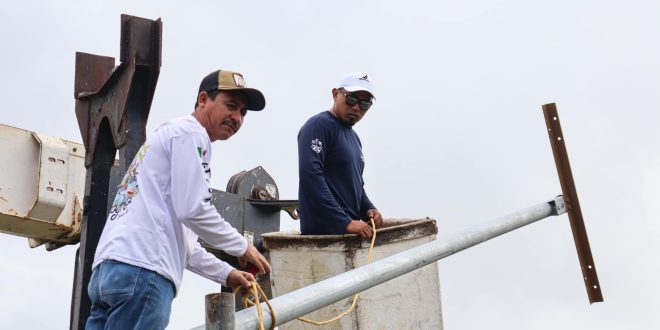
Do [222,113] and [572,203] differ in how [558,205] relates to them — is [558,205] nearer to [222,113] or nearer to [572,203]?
[572,203]

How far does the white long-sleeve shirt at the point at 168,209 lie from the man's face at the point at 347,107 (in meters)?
1.66

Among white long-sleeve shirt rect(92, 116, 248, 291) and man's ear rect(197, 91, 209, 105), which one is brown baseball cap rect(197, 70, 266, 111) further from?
white long-sleeve shirt rect(92, 116, 248, 291)

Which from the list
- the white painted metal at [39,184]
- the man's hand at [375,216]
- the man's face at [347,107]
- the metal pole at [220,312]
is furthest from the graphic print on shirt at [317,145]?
the white painted metal at [39,184]

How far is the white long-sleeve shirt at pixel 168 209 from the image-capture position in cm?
285

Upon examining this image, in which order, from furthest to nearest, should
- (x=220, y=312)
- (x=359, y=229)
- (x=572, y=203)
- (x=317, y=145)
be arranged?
(x=572, y=203) → (x=317, y=145) → (x=359, y=229) → (x=220, y=312)

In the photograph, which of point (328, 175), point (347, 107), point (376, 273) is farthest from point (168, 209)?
point (347, 107)

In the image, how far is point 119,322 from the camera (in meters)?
2.77

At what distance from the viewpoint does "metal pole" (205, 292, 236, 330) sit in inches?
92.9

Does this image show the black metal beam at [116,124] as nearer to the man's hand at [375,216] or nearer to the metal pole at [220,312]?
the man's hand at [375,216]

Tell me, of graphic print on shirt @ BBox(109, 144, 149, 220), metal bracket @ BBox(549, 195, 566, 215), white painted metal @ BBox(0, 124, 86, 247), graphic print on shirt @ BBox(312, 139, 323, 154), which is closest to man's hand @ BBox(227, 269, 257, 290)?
graphic print on shirt @ BBox(109, 144, 149, 220)

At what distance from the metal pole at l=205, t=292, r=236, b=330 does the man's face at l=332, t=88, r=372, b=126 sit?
2.31 meters

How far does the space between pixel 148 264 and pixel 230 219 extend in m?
3.10

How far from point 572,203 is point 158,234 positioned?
2735 millimetres

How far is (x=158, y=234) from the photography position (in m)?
2.88
